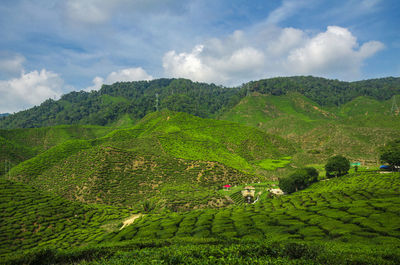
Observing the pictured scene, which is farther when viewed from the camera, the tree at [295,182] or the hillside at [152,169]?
the tree at [295,182]

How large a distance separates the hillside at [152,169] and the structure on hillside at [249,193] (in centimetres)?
768

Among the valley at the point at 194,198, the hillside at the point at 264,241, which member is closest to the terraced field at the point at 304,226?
the hillside at the point at 264,241

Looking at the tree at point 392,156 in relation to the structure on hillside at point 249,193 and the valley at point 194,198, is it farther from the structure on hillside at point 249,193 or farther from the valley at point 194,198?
the structure on hillside at point 249,193

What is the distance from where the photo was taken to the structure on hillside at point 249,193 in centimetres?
5939

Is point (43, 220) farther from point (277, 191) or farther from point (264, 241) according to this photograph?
point (277, 191)

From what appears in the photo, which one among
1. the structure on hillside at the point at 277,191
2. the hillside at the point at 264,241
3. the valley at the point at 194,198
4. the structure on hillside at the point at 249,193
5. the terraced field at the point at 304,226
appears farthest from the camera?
the structure on hillside at the point at 277,191

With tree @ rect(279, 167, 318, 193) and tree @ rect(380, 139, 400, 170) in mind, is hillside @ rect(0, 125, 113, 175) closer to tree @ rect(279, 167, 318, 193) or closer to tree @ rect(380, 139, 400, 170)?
tree @ rect(279, 167, 318, 193)

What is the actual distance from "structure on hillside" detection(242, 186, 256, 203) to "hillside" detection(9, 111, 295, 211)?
7.68 meters

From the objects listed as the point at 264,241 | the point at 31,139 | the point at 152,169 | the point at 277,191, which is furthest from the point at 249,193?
the point at 31,139

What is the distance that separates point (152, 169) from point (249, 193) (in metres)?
37.9

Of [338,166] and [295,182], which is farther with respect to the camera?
[338,166]

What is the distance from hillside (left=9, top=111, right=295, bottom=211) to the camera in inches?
2379

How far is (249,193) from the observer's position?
61.4m

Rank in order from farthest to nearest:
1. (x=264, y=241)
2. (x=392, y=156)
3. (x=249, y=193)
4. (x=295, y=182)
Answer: (x=392, y=156), (x=295, y=182), (x=249, y=193), (x=264, y=241)
